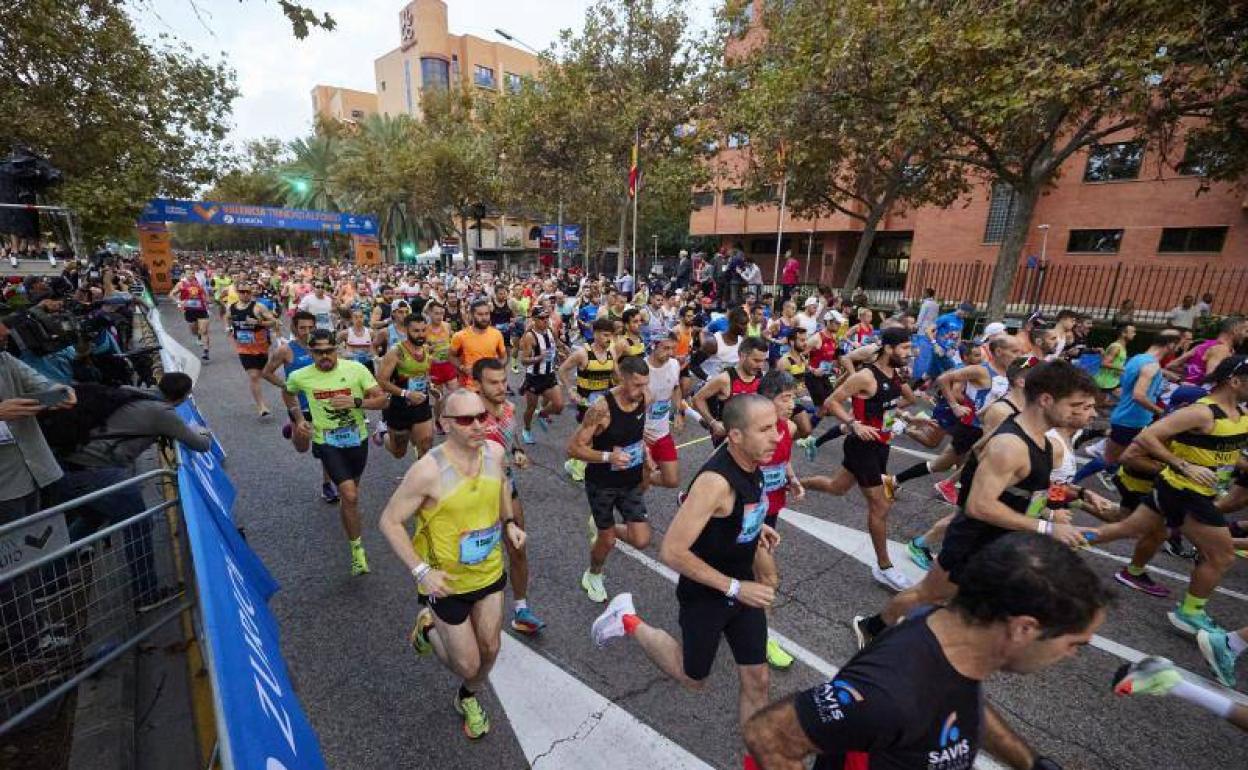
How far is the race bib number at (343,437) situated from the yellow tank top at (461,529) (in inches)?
80.9

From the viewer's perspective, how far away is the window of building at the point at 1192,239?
787 inches

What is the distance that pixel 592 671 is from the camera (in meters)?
3.66

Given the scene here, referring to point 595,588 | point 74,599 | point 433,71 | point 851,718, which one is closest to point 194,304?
point 74,599

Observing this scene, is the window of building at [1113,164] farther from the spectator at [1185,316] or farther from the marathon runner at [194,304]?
the marathon runner at [194,304]

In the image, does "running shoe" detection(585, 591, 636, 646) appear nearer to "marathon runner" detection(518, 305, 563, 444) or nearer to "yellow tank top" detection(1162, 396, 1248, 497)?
"yellow tank top" detection(1162, 396, 1248, 497)

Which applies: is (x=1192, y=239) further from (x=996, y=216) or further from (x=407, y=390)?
(x=407, y=390)

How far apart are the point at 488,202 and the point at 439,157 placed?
6.90m

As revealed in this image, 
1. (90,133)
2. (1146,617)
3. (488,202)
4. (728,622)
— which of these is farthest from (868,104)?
(488,202)

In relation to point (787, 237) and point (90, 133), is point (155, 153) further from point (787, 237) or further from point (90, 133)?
point (787, 237)

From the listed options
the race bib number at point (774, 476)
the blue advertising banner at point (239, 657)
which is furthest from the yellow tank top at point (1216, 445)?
the blue advertising banner at point (239, 657)

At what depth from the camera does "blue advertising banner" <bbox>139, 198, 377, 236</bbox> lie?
25656 millimetres

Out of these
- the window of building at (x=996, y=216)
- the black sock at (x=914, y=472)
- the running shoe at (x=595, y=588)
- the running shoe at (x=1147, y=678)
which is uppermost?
the window of building at (x=996, y=216)

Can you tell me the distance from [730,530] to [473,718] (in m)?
1.83

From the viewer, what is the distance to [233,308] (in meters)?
11.6
